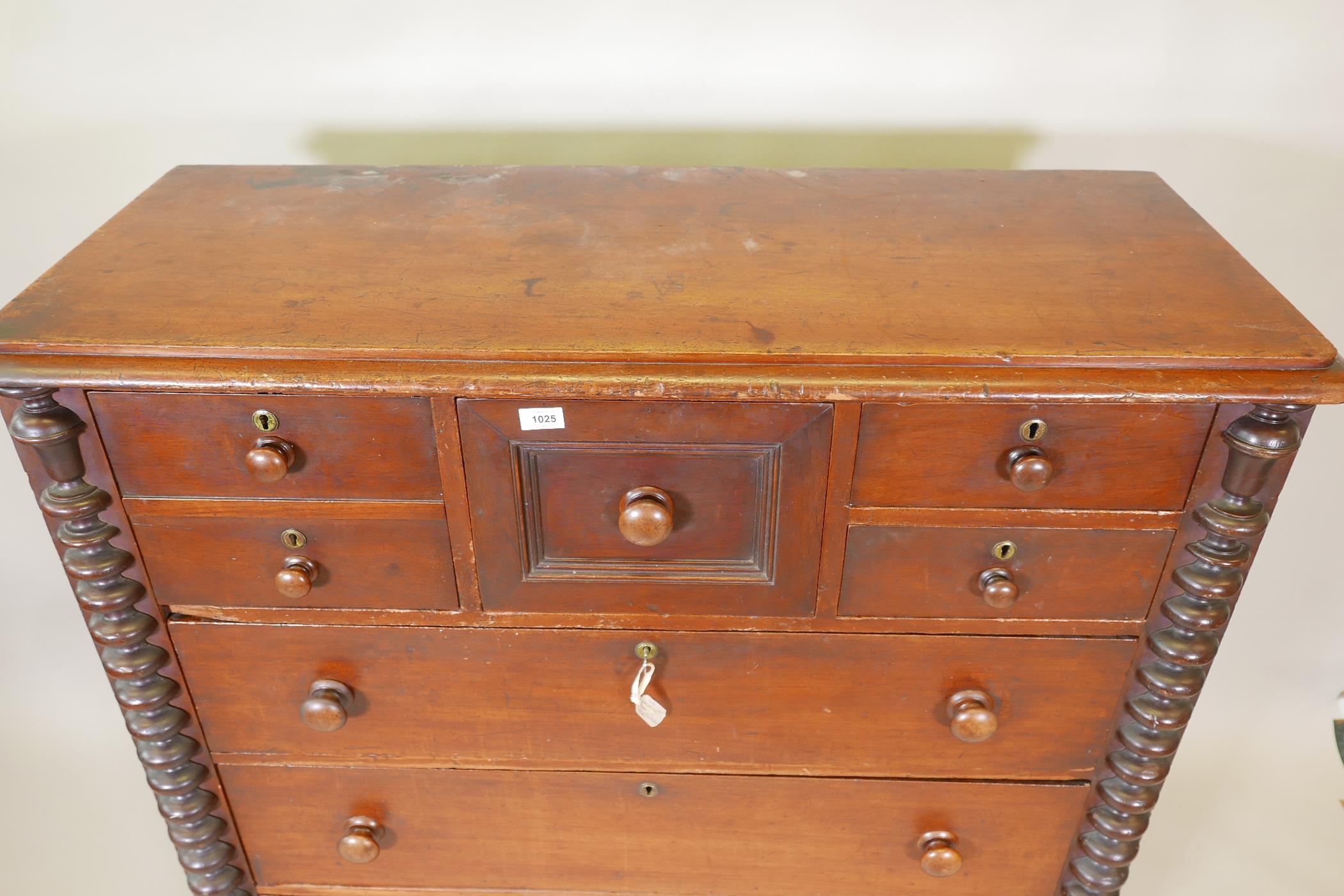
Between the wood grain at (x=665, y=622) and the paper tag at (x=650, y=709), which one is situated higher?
the wood grain at (x=665, y=622)

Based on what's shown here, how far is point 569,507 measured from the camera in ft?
4.34

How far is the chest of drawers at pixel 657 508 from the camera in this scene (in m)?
1.21

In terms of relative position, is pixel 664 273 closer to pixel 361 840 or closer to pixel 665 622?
pixel 665 622

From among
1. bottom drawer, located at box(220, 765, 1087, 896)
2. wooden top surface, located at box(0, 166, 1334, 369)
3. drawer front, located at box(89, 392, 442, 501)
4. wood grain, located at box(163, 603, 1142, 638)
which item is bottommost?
bottom drawer, located at box(220, 765, 1087, 896)

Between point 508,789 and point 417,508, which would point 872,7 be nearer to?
point 417,508

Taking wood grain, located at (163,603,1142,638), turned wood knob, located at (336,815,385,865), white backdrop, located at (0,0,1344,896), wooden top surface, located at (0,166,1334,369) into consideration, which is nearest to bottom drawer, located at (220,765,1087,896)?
turned wood knob, located at (336,815,385,865)

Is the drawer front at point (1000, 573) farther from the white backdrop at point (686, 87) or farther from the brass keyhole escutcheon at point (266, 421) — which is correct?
the white backdrop at point (686, 87)

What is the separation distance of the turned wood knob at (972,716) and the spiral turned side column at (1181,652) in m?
0.20

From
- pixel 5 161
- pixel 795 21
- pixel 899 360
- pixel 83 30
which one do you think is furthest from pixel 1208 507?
pixel 5 161

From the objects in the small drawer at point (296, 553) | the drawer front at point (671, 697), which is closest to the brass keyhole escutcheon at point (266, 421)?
the small drawer at point (296, 553)

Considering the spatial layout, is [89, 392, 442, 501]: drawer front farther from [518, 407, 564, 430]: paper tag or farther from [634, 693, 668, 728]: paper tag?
[634, 693, 668, 728]: paper tag

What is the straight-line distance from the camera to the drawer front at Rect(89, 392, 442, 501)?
1.24m

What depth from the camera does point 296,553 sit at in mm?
1372

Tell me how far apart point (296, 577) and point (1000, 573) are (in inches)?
35.9
